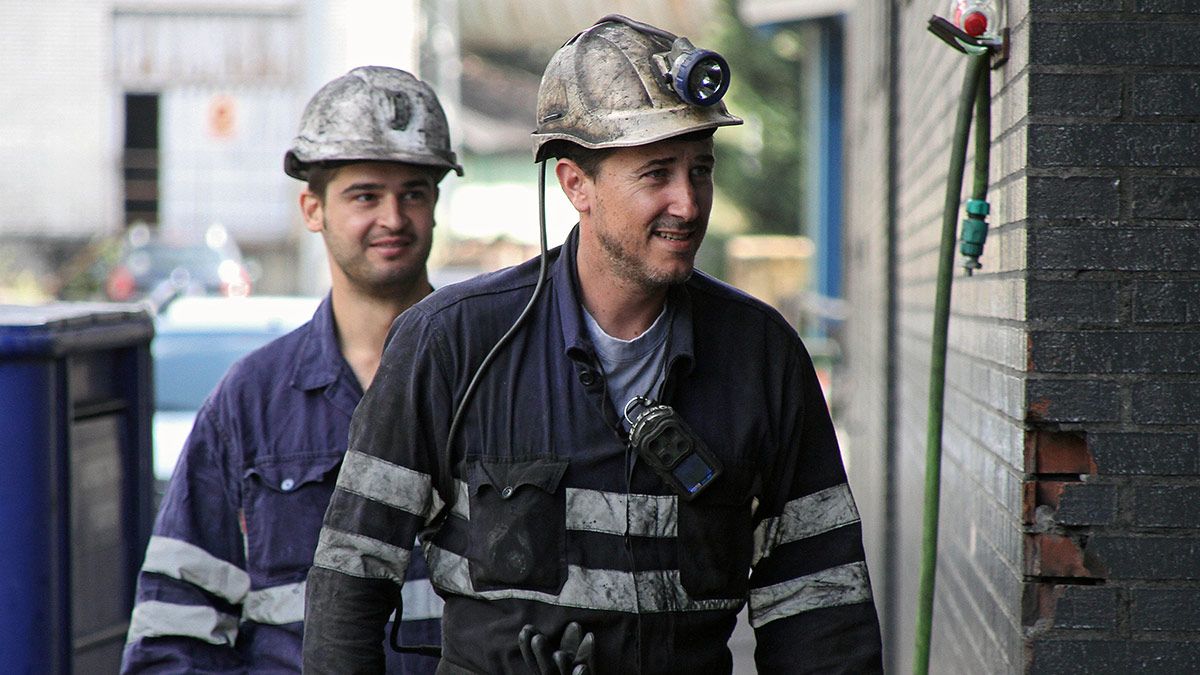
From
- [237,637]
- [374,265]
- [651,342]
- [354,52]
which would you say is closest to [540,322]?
[651,342]

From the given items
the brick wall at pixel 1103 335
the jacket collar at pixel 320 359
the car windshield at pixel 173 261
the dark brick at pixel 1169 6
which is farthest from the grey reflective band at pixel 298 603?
the car windshield at pixel 173 261

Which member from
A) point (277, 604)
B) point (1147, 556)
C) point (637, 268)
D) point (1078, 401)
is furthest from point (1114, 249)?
point (277, 604)

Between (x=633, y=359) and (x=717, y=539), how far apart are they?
37cm

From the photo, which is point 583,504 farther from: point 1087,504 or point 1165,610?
point 1165,610

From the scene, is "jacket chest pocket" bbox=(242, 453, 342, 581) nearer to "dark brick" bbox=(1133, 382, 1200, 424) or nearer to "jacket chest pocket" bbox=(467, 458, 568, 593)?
"jacket chest pocket" bbox=(467, 458, 568, 593)

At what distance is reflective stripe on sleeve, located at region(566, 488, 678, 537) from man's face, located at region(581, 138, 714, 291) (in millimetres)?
390

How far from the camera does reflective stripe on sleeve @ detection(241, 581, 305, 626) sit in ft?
11.0

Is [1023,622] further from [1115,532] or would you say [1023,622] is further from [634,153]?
[634,153]

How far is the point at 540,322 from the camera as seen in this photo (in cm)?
279

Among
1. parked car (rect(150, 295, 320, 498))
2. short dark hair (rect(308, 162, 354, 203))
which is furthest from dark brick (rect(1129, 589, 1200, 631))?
parked car (rect(150, 295, 320, 498))

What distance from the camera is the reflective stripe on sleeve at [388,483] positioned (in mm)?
2723

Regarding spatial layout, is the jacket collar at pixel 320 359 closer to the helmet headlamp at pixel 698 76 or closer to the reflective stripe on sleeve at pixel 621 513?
the reflective stripe on sleeve at pixel 621 513

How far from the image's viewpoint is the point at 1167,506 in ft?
9.00

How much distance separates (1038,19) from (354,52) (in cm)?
2245
